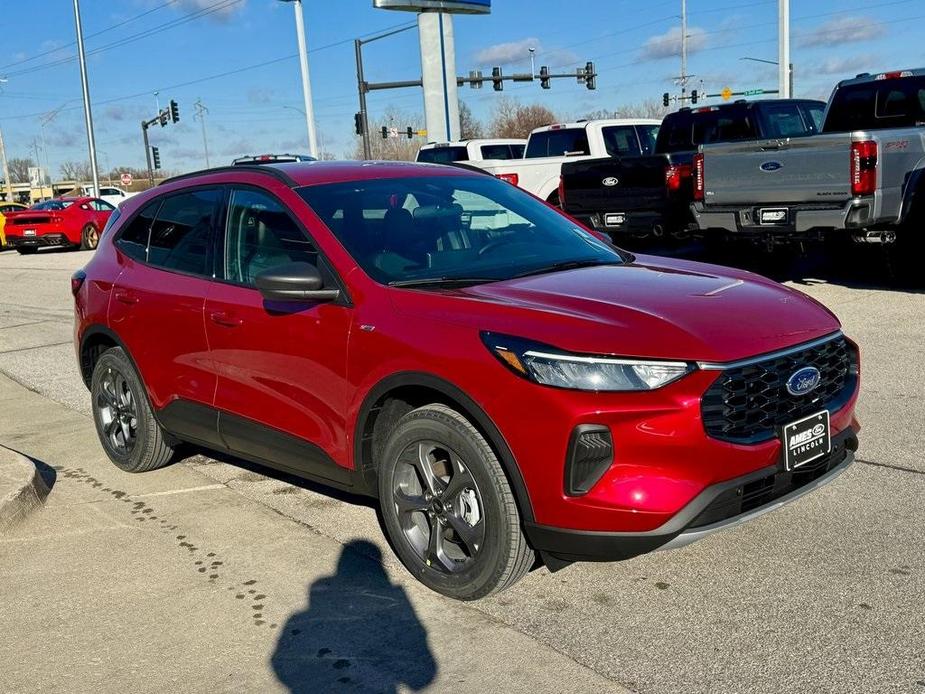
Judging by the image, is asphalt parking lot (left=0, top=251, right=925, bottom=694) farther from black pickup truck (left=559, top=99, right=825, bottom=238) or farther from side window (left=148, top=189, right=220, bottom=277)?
black pickup truck (left=559, top=99, right=825, bottom=238)

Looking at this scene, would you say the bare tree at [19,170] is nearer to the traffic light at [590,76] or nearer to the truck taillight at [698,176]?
the traffic light at [590,76]

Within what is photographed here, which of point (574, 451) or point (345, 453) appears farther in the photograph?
point (345, 453)

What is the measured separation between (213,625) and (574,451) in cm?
157

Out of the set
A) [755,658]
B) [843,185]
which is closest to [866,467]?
[755,658]

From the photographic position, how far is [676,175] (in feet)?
40.9

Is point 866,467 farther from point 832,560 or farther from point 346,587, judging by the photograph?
point 346,587

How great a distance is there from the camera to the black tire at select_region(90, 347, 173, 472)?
18.5 ft

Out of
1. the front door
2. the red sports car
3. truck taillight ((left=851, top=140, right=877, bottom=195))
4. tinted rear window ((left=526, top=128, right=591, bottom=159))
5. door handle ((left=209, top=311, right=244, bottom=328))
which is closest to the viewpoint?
the front door

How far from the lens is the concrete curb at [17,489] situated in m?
4.99

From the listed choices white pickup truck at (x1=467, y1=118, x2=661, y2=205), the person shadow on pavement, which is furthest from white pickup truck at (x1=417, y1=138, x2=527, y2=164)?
the person shadow on pavement

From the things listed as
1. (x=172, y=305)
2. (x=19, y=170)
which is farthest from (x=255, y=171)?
(x=19, y=170)

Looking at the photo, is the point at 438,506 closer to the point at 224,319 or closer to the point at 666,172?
the point at 224,319

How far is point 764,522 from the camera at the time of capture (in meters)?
4.42

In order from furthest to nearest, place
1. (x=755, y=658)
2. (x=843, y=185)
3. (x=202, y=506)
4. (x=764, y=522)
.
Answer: (x=843, y=185)
(x=202, y=506)
(x=764, y=522)
(x=755, y=658)
